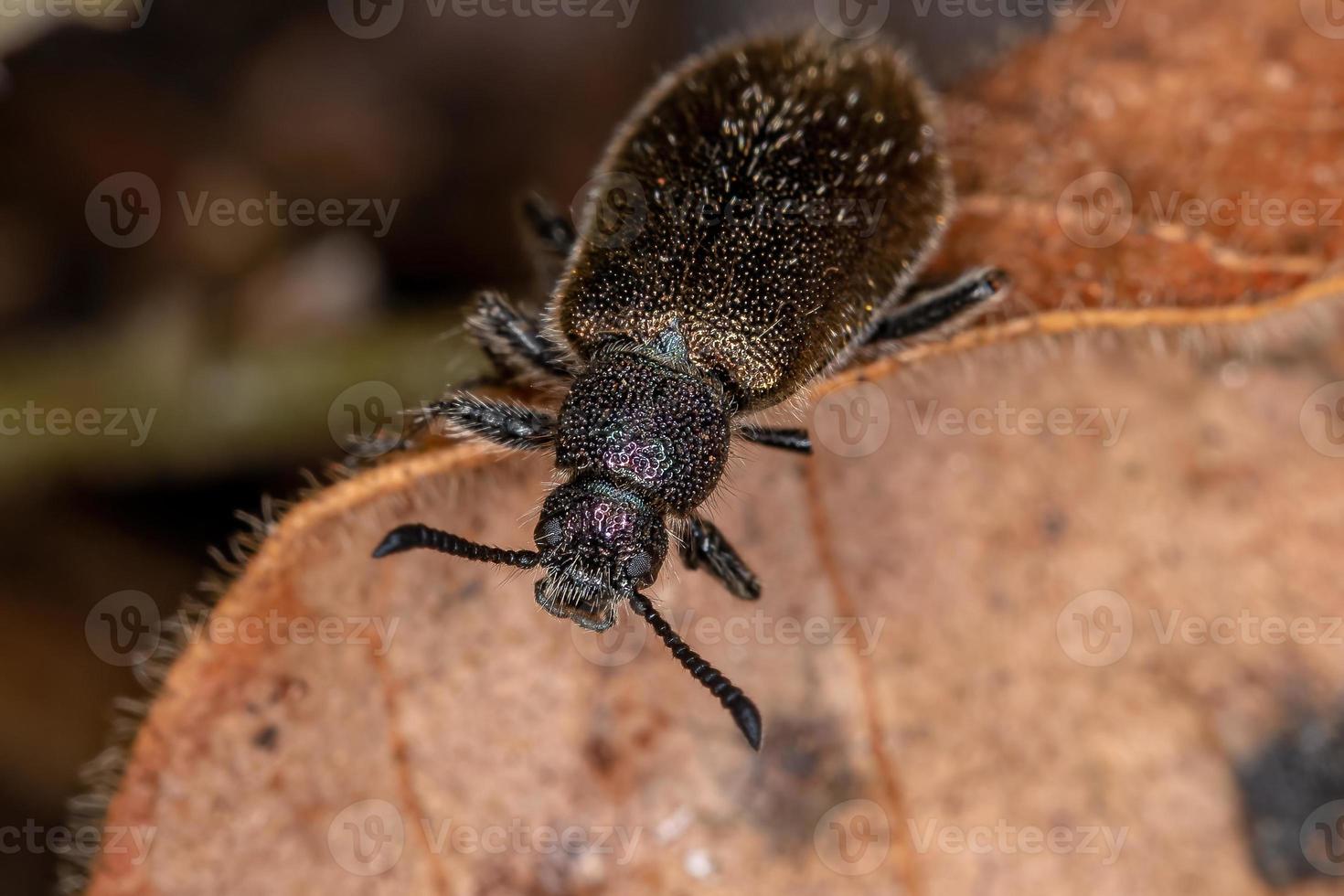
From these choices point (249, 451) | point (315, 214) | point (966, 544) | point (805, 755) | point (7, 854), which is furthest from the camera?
point (315, 214)

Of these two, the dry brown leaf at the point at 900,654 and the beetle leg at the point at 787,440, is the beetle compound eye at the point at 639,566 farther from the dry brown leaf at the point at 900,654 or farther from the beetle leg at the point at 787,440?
the beetle leg at the point at 787,440

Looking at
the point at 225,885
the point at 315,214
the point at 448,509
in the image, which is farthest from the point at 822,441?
the point at 315,214

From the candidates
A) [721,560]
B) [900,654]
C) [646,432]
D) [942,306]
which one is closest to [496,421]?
[646,432]

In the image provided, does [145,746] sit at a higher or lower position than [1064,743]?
higher

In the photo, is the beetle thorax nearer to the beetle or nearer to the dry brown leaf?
the beetle

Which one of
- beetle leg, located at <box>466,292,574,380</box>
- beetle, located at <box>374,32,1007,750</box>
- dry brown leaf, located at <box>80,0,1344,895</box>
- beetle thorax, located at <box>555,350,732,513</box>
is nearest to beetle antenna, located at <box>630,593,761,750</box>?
beetle, located at <box>374,32,1007,750</box>

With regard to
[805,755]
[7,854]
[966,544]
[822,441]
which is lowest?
[7,854]

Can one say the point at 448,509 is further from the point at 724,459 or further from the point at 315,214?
the point at 315,214
